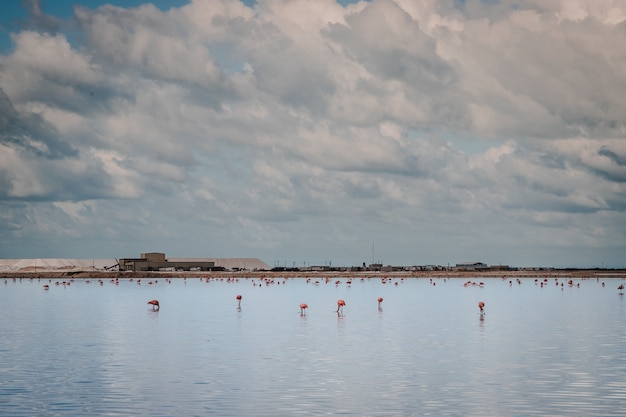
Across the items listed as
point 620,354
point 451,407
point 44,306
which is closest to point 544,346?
point 620,354

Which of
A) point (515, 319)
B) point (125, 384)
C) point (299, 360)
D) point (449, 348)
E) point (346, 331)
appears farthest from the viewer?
point (515, 319)

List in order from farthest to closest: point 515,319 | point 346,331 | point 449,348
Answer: point 515,319, point 346,331, point 449,348

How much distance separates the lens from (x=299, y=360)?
40844mm

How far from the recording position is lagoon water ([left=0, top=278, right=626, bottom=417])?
94.9ft

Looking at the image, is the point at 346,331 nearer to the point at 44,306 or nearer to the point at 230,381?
the point at 230,381

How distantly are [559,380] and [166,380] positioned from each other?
17.5 meters

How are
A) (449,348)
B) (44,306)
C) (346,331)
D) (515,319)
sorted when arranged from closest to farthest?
(449,348) < (346,331) < (515,319) < (44,306)

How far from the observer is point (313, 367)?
126 feet

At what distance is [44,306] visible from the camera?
93.2m

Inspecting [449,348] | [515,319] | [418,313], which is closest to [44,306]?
[418,313]

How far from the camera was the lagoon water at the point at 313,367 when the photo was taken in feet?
94.9

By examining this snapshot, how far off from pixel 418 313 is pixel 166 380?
1879 inches

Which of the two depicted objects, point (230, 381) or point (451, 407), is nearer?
point (451, 407)

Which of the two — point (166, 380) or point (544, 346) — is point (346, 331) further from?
point (166, 380)
